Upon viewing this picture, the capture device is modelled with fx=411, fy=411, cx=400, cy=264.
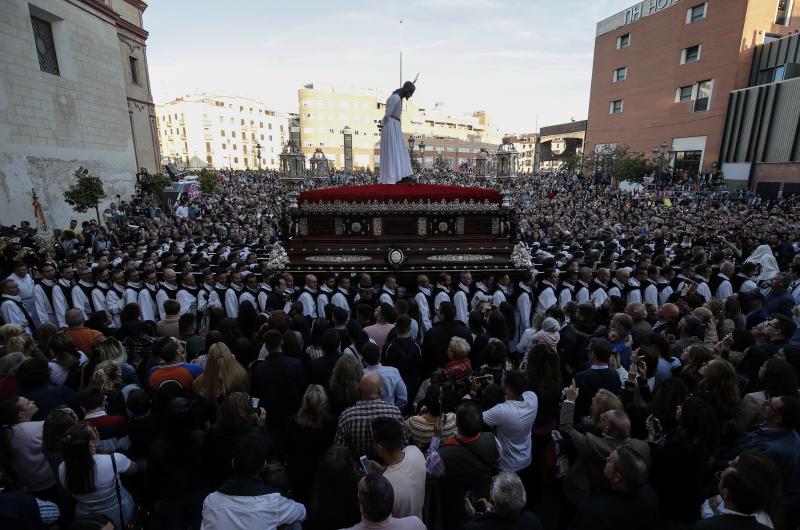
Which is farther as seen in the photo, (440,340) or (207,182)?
(207,182)

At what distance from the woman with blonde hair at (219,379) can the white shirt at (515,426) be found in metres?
2.33

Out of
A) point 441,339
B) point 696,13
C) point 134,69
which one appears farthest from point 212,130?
point 441,339

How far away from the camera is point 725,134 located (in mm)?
30562

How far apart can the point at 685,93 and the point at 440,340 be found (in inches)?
1560

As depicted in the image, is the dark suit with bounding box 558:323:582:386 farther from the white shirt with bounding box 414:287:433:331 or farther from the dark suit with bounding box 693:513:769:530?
the dark suit with bounding box 693:513:769:530

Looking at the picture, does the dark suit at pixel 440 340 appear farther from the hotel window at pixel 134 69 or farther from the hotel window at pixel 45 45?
the hotel window at pixel 134 69

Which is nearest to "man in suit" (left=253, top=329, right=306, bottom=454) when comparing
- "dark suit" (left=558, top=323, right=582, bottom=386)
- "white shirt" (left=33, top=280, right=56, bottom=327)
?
"dark suit" (left=558, top=323, right=582, bottom=386)

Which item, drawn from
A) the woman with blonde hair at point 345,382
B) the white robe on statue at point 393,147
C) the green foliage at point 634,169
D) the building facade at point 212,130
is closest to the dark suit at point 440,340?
the woman with blonde hair at point 345,382

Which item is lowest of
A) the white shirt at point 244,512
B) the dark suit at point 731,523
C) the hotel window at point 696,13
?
the white shirt at point 244,512

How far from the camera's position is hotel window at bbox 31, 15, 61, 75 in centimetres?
1656

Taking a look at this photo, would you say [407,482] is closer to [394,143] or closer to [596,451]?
Result: [596,451]

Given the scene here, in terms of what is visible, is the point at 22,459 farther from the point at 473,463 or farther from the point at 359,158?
the point at 359,158

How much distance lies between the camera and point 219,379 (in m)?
3.86

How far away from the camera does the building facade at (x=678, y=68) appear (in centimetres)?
2947
